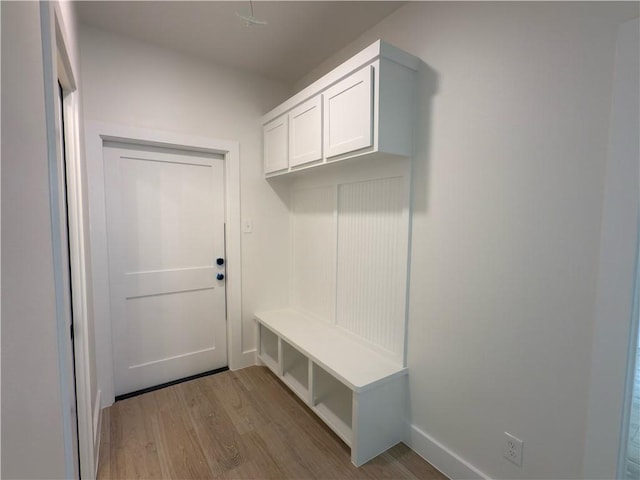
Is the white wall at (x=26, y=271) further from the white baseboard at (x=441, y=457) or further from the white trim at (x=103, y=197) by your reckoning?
the white baseboard at (x=441, y=457)

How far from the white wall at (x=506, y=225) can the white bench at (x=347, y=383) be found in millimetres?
157

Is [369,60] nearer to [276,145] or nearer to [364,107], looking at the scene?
[364,107]

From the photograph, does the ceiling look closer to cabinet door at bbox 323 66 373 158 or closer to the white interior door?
cabinet door at bbox 323 66 373 158

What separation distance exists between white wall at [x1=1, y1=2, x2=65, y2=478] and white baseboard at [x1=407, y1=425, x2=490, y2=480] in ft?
5.81

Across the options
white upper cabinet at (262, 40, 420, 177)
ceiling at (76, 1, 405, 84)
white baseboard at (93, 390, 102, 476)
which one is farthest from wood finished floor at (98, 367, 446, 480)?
ceiling at (76, 1, 405, 84)

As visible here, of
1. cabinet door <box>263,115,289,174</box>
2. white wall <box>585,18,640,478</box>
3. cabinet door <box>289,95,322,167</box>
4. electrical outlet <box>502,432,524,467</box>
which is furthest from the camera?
cabinet door <box>263,115,289,174</box>

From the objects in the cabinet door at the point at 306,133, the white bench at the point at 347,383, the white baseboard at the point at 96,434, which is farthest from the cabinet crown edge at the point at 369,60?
the white baseboard at the point at 96,434

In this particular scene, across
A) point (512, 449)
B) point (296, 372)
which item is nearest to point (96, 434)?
point (296, 372)

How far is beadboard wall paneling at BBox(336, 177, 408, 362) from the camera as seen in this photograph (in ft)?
6.38

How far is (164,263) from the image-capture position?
2.53 metres

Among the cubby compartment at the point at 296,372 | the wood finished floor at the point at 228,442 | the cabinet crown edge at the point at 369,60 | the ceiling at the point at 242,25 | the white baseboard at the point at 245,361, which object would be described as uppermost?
the ceiling at the point at 242,25

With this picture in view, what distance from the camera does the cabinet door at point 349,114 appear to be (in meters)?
1.69

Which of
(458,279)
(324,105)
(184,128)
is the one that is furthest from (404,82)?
(184,128)

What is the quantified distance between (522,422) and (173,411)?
86.5 inches
